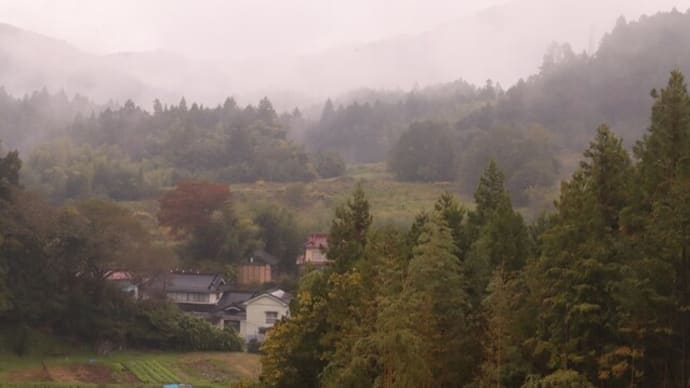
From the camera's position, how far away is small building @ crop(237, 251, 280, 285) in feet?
199

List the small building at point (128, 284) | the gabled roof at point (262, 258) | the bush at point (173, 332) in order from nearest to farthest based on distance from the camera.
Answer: the bush at point (173, 332), the small building at point (128, 284), the gabled roof at point (262, 258)

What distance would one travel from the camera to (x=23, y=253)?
1704 inches

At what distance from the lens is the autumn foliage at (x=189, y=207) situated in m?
62.6

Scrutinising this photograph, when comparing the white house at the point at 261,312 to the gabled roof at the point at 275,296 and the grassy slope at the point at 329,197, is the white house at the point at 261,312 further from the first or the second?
the grassy slope at the point at 329,197

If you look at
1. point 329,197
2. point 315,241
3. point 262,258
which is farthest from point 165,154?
point 315,241

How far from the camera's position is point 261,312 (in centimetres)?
5341

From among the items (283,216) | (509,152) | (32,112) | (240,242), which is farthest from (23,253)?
(32,112)

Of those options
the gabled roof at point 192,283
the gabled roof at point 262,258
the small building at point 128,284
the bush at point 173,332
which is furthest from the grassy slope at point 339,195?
the bush at point 173,332

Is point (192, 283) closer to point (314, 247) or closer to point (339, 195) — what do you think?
point (314, 247)

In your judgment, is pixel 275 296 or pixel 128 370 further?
pixel 275 296

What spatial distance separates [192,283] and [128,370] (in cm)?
1652

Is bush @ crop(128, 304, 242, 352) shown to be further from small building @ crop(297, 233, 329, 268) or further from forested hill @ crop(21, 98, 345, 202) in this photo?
forested hill @ crop(21, 98, 345, 202)

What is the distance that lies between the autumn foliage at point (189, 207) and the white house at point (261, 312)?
10.4 metres

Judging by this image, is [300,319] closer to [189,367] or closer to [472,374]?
[472,374]
